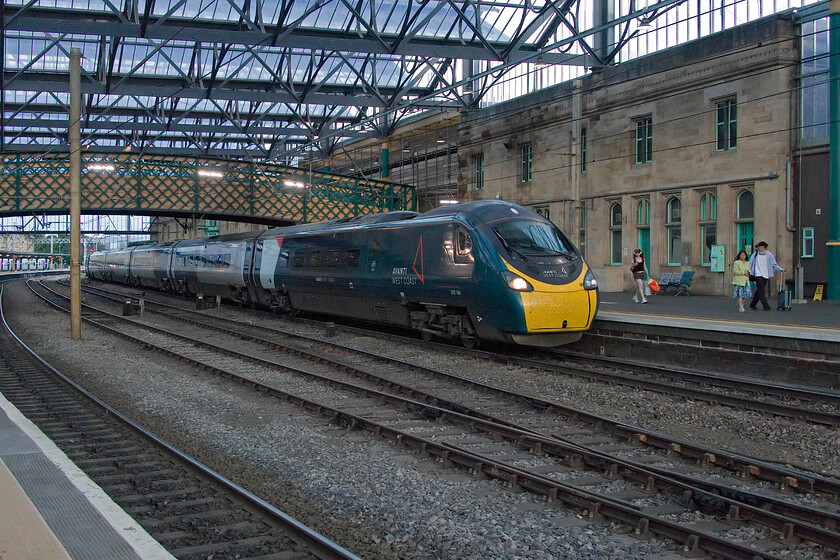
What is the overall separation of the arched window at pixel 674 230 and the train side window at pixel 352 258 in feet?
37.9

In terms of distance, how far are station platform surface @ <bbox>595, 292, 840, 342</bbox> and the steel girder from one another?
799cm

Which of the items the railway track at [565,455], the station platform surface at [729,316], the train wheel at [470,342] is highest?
the station platform surface at [729,316]

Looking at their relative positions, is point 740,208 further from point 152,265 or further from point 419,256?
point 152,265

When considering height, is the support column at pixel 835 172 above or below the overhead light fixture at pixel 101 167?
below

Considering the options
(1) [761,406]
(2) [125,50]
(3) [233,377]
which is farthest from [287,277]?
(2) [125,50]

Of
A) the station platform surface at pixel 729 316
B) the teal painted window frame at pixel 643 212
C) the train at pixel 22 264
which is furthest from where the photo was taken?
the train at pixel 22 264

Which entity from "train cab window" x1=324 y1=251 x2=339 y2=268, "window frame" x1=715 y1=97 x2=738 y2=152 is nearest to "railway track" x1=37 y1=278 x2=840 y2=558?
"train cab window" x1=324 y1=251 x2=339 y2=268

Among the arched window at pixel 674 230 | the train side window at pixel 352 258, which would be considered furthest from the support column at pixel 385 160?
the train side window at pixel 352 258

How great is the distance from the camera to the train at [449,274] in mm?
12508

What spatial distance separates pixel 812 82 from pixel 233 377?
1727 cm

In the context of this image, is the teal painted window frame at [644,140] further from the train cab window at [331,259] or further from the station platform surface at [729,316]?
the train cab window at [331,259]

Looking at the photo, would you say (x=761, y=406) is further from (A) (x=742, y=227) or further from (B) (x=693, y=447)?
(A) (x=742, y=227)

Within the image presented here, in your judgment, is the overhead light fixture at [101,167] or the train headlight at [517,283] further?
the overhead light fixture at [101,167]

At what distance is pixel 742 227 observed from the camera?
21.3m
